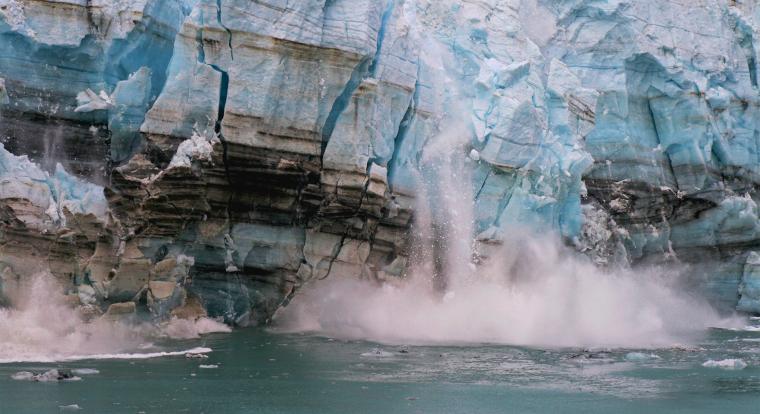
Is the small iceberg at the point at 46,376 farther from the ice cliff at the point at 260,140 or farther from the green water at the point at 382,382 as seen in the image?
the ice cliff at the point at 260,140

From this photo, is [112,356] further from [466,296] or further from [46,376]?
[466,296]

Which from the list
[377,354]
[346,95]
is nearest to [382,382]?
[377,354]

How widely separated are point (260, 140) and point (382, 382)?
14.3 ft

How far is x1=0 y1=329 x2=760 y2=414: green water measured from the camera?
7672mm

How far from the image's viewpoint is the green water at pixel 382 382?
25.2ft

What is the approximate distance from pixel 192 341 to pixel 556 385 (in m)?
4.60

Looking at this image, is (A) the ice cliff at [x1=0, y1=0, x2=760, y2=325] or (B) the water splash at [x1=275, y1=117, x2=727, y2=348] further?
(B) the water splash at [x1=275, y1=117, x2=727, y2=348]

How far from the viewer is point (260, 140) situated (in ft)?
39.4

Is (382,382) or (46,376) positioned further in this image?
(382,382)

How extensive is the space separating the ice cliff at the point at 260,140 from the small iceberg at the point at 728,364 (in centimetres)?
420

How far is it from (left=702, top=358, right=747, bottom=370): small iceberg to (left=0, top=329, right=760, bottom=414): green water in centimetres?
18

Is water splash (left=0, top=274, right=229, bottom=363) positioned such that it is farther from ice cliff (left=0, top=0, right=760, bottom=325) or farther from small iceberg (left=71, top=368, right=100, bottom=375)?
small iceberg (left=71, top=368, right=100, bottom=375)

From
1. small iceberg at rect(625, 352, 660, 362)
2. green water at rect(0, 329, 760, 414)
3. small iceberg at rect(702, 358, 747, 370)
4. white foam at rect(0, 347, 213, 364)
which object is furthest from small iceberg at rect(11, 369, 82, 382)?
small iceberg at rect(702, 358, 747, 370)

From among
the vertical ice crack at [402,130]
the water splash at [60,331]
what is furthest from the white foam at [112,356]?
the vertical ice crack at [402,130]
